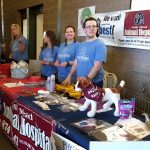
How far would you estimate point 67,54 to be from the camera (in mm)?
2992

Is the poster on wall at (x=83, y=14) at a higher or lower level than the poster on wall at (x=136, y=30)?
higher

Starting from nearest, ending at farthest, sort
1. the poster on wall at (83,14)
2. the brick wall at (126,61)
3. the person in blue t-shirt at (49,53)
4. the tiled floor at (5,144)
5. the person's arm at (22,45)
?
the tiled floor at (5,144)
the brick wall at (126,61)
the person in blue t-shirt at (49,53)
the poster on wall at (83,14)
the person's arm at (22,45)

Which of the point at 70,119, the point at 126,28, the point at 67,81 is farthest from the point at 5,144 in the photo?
the point at 126,28

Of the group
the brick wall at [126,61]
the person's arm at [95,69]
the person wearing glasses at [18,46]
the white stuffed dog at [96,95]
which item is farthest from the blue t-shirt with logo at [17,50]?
the white stuffed dog at [96,95]

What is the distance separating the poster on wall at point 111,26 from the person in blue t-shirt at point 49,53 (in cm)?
72

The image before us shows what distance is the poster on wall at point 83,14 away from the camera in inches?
154

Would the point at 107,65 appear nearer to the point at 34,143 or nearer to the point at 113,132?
the point at 34,143

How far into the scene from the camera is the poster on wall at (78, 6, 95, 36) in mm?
3908

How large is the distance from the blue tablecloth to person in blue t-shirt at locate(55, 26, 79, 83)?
1065mm

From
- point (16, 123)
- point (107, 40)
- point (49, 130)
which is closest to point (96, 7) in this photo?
point (107, 40)

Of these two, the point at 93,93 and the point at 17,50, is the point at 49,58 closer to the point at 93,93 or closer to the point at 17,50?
the point at 17,50

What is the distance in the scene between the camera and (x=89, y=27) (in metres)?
2.38

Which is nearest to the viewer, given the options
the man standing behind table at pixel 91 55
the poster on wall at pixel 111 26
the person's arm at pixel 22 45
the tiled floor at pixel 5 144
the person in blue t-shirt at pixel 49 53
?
the man standing behind table at pixel 91 55

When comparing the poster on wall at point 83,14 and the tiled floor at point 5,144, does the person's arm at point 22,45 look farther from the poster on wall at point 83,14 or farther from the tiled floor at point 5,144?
the tiled floor at point 5,144
